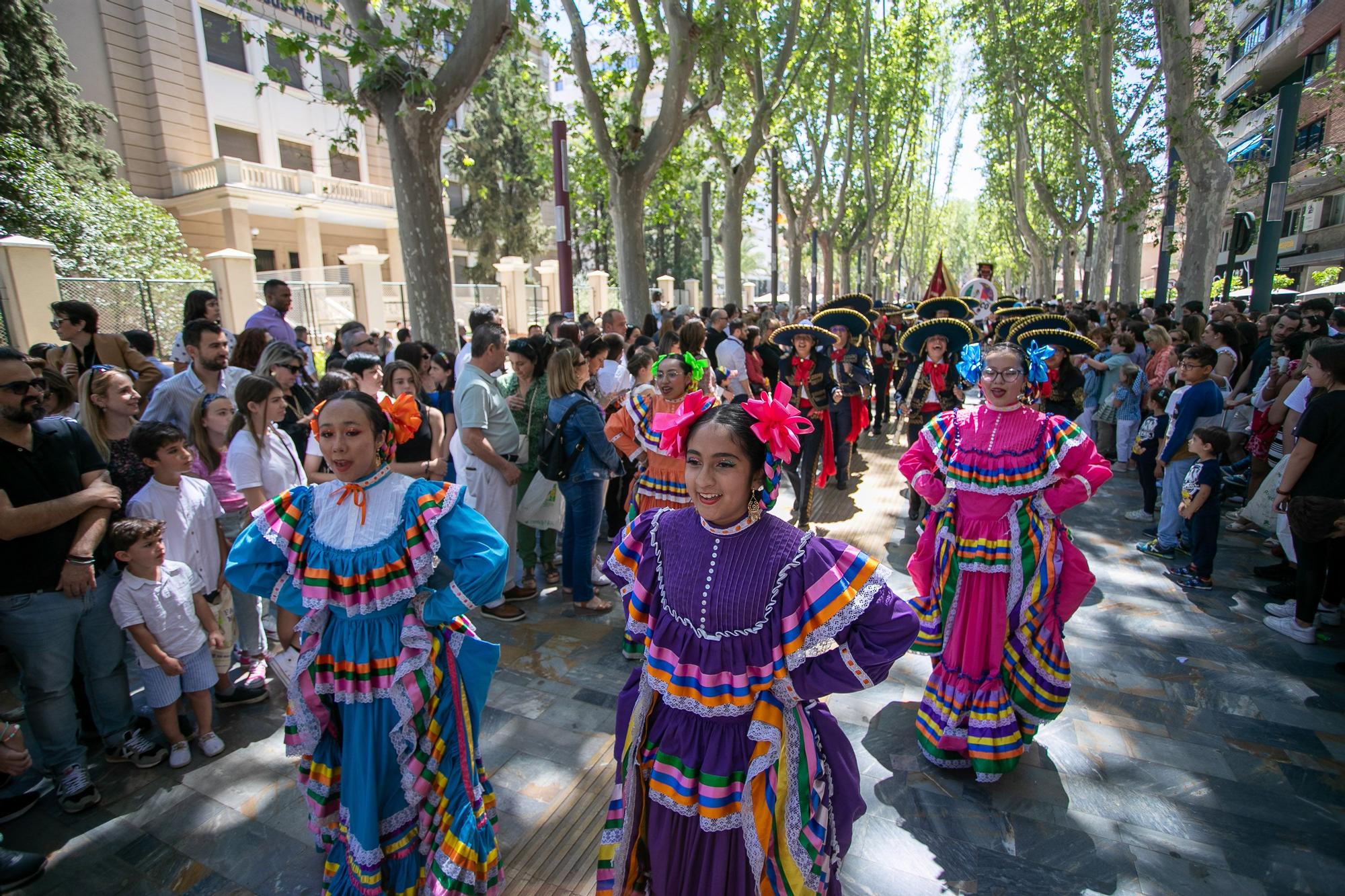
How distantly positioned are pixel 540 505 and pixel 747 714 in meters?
3.38

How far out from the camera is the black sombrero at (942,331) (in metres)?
6.58

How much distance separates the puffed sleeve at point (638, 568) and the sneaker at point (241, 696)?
280 cm

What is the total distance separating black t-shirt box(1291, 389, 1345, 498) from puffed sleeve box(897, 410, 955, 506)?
8.73 feet

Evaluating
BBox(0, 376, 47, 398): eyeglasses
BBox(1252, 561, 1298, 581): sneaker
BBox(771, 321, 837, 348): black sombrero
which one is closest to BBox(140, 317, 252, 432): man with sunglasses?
BBox(0, 376, 47, 398): eyeglasses

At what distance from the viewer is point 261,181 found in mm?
21906

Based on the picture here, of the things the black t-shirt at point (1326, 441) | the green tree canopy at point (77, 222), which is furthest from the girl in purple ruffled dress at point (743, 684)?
the green tree canopy at point (77, 222)

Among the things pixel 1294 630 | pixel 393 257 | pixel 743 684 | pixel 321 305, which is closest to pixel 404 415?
pixel 743 684

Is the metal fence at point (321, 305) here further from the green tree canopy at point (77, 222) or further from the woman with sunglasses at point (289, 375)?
the woman with sunglasses at point (289, 375)

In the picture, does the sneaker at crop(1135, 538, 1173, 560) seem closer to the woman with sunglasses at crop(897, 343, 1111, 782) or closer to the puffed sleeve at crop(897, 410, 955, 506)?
the woman with sunglasses at crop(897, 343, 1111, 782)

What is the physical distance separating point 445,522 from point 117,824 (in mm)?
2180

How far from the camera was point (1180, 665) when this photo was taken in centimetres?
439

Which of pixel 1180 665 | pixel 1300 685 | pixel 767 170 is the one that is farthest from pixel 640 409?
pixel 767 170

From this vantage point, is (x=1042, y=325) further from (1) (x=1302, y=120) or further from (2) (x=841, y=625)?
(1) (x=1302, y=120)

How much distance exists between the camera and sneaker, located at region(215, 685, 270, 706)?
3.99 meters
